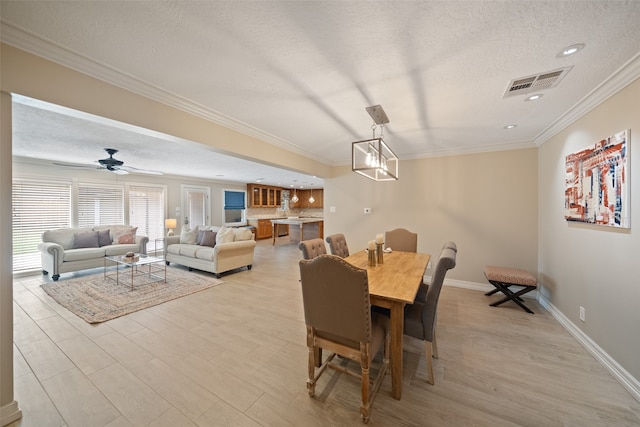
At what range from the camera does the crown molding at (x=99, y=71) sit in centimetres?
139

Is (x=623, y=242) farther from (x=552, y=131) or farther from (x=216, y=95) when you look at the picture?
(x=216, y=95)

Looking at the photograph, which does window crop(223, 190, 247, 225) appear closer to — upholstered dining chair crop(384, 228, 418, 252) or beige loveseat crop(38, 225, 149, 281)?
beige loveseat crop(38, 225, 149, 281)

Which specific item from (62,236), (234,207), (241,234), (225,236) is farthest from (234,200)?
(62,236)

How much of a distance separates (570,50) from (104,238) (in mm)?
7703

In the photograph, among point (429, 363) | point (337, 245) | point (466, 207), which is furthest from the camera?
point (466, 207)

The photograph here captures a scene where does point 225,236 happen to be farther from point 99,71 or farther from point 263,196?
point 263,196

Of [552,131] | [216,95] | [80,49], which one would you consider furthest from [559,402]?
[80,49]

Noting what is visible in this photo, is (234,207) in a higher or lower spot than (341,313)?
higher

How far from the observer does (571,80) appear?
1.88m

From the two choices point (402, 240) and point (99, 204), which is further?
point (99, 204)

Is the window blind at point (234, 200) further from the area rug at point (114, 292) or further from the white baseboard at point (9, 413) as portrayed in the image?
the white baseboard at point (9, 413)

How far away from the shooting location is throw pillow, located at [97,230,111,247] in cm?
517

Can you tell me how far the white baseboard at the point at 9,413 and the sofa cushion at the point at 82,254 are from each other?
13.6 ft

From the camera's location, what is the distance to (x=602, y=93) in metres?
1.99
